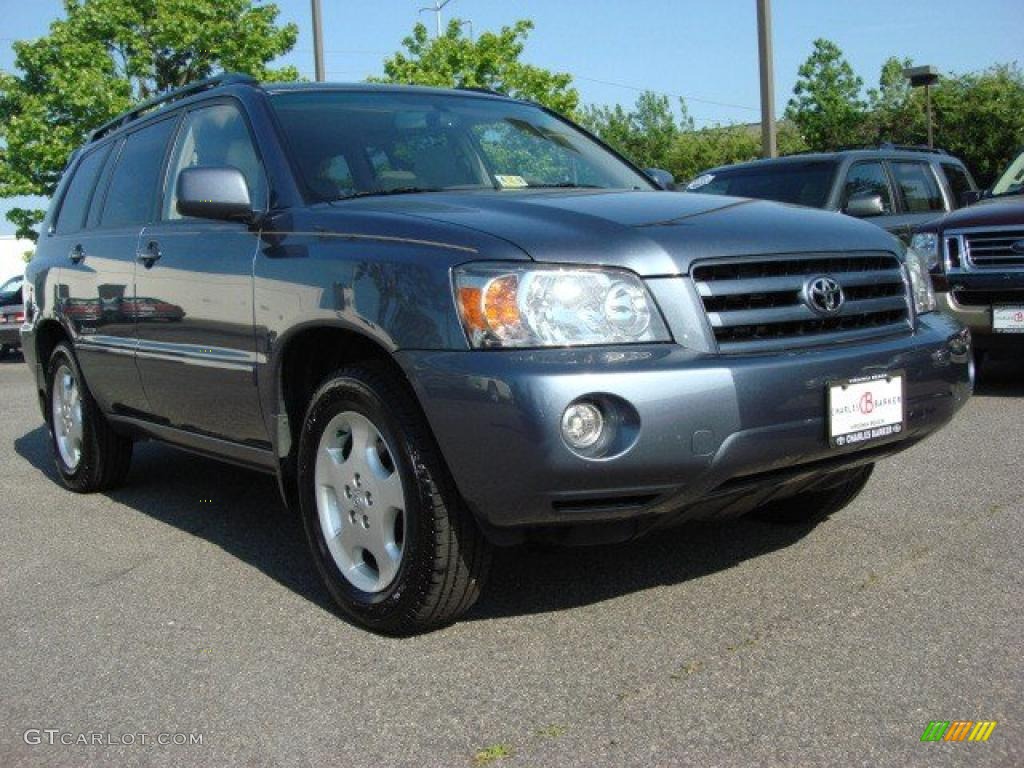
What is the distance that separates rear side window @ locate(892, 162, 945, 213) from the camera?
10023mm

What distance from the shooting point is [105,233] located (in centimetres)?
527

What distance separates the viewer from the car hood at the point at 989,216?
7348 millimetres

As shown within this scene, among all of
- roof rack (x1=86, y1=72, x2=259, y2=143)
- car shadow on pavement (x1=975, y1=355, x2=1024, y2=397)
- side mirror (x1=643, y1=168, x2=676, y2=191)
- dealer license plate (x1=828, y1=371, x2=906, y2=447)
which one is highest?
roof rack (x1=86, y1=72, x2=259, y2=143)

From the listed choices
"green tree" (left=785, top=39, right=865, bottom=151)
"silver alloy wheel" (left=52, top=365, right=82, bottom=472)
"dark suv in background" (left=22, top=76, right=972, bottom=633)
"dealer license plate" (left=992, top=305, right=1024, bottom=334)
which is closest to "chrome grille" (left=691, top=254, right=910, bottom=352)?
"dark suv in background" (left=22, top=76, right=972, bottom=633)

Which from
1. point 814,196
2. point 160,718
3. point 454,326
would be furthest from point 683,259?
point 814,196

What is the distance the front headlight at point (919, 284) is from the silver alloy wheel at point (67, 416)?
153 inches

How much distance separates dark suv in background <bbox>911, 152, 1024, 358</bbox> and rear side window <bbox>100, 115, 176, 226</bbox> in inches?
194

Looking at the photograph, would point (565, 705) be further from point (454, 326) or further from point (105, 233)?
point (105, 233)

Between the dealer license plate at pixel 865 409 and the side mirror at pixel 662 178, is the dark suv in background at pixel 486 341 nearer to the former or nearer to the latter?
the dealer license plate at pixel 865 409

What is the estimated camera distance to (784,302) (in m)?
3.27

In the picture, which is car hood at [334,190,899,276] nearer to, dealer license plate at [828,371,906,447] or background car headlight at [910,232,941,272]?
dealer license plate at [828,371,906,447]

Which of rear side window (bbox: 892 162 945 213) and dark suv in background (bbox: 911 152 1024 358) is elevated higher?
rear side window (bbox: 892 162 945 213)

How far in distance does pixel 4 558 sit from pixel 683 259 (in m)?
3.12

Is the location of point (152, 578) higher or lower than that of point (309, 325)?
lower
